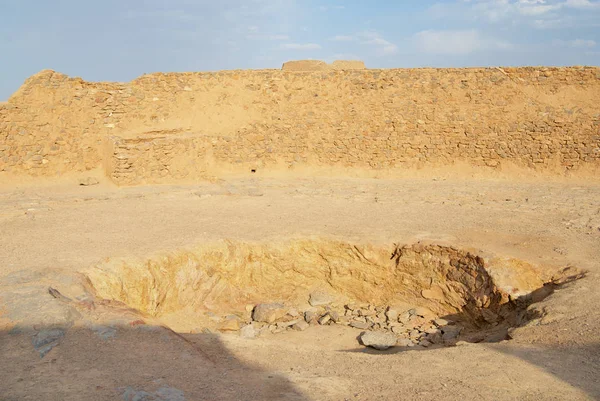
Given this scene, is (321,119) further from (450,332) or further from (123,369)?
(123,369)

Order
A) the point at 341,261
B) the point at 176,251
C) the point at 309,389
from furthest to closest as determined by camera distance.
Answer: the point at 341,261, the point at 176,251, the point at 309,389

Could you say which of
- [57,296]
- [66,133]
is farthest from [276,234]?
[66,133]

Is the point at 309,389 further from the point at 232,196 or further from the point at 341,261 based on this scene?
the point at 232,196

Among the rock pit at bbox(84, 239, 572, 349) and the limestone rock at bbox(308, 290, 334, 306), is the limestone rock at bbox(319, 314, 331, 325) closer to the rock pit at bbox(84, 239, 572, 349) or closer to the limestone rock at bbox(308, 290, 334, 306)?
the rock pit at bbox(84, 239, 572, 349)

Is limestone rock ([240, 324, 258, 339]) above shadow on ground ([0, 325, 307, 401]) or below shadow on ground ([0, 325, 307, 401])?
below

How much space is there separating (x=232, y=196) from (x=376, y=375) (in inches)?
301

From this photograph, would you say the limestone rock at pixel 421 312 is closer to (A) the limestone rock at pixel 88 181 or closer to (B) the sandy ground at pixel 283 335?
(B) the sandy ground at pixel 283 335

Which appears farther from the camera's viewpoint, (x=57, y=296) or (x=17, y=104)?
(x=17, y=104)

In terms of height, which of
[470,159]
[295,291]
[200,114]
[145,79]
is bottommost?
[295,291]

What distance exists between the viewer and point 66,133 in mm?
12984

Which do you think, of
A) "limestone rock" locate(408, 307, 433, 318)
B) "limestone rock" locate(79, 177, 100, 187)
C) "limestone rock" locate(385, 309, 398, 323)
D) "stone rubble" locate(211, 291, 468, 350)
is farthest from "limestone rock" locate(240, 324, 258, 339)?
"limestone rock" locate(79, 177, 100, 187)

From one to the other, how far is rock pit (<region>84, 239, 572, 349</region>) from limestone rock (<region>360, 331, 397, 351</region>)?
13mm

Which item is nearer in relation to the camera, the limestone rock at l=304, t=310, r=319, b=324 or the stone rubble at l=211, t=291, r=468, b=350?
the stone rubble at l=211, t=291, r=468, b=350

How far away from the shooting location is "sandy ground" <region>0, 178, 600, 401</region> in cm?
371
